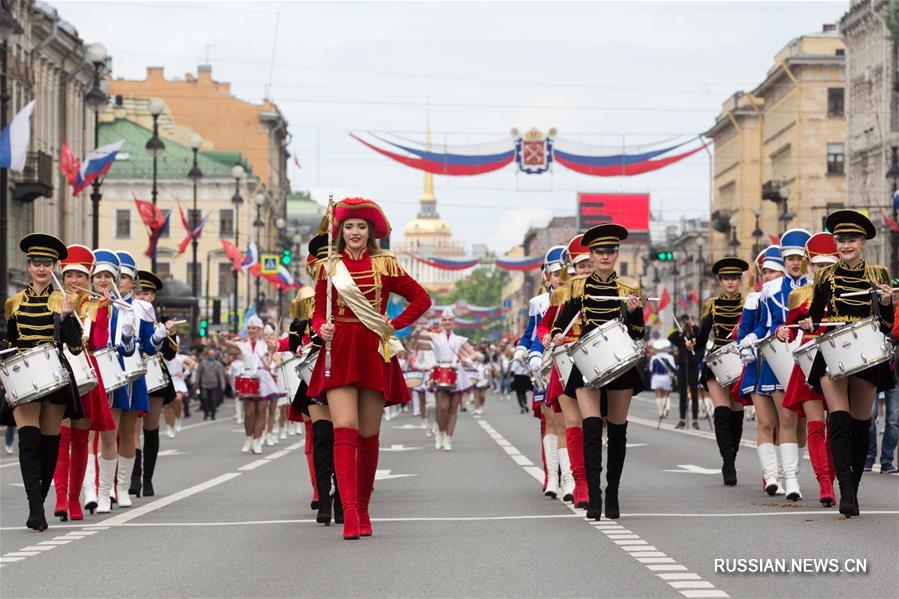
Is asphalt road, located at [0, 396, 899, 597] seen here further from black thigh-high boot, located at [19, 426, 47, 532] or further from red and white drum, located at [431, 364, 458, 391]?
red and white drum, located at [431, 364, 458, 391]

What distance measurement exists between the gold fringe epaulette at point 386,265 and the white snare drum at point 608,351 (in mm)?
1688

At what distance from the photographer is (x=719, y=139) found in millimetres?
136250

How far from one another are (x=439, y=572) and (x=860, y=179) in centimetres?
7844

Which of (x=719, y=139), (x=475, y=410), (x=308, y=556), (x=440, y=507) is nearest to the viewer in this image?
(x=308, y=556)

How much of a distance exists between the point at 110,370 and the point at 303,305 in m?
1.69

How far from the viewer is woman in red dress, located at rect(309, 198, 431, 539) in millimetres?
12141

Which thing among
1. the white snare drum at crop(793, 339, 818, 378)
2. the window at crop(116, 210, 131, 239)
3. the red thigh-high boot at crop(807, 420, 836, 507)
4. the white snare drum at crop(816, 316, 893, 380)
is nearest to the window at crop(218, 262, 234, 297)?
the window at crop(116, 210, 131, 239)

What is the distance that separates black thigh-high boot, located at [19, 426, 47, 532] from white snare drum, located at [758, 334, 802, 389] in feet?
18.5

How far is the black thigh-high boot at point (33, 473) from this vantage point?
13422mm

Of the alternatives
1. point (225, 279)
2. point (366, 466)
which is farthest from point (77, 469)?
point (225, 279)

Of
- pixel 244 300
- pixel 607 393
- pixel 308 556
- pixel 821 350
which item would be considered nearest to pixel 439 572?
pixel 308 556

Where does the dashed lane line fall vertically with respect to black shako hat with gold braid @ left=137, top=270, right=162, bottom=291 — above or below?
below

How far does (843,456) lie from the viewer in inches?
536

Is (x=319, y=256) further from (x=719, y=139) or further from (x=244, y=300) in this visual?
(x=719, y=139)
